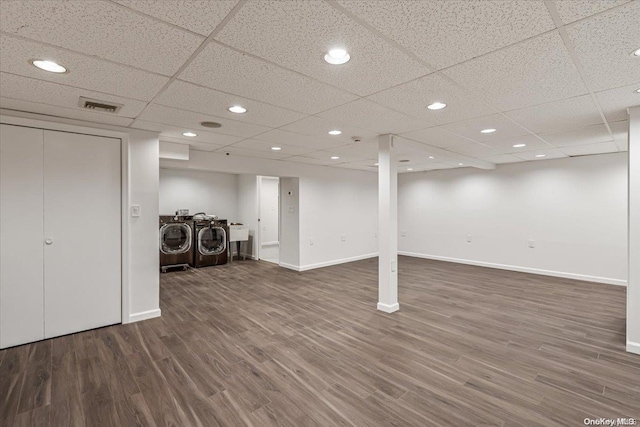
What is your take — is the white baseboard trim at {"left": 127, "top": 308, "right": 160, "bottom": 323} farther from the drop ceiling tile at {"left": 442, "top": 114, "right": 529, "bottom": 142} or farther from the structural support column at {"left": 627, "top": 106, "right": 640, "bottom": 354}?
the structural support column at {"left": 627, "top": 106, "right": 640, "bottom": 354}

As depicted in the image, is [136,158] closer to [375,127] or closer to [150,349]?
[150,349]

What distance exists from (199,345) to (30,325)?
1.73 metres

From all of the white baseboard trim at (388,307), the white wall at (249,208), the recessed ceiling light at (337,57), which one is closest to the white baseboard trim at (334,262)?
the white wall at (249,208)

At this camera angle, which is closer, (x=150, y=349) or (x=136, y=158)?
(x=150, y=349)

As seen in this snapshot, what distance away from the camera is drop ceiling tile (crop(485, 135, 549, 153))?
13.2 ft

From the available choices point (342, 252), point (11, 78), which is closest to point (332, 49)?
point (11, 78)

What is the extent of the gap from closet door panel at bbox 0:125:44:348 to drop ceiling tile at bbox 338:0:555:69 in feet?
11.4

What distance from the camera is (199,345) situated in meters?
2.93

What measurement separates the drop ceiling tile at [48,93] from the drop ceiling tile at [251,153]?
2.01 meters

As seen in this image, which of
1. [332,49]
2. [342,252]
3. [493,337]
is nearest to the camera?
[332,49]

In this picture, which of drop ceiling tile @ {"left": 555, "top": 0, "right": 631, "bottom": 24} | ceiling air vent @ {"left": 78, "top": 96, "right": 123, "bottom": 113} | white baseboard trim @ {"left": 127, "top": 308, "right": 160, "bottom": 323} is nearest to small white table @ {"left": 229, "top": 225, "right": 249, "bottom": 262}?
white baseboard trim @ {"left": 127, "top": 308, "right": 160, "bottom": 323}

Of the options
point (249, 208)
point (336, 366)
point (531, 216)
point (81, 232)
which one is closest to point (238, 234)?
point (249, 208)

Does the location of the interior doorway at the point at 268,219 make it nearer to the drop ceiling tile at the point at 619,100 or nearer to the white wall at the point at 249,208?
the white wall at the point at 249,208

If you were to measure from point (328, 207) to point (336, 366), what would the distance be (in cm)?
468
